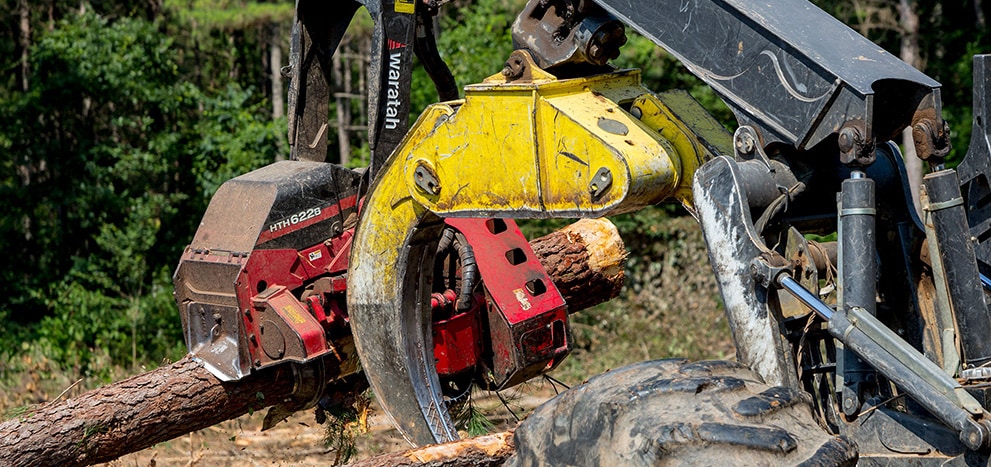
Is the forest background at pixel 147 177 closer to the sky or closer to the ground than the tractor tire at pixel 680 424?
closer to the ground

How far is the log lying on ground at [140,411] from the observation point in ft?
17.0

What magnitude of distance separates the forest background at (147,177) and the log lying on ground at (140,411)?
17.6ft

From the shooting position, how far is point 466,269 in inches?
211

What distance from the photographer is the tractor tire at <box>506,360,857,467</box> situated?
282cm

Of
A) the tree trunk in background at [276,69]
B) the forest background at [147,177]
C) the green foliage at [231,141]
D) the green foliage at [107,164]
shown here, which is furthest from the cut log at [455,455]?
the tree trunk in background at [276,69]

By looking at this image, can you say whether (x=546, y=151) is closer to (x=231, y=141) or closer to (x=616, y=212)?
(x=616, y=212)

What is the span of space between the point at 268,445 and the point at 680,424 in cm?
470

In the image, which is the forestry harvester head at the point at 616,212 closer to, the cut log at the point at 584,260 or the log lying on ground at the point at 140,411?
the log lying on ground at the point at 140,411

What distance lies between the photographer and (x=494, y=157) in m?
4.11

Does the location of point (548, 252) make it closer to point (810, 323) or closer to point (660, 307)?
point (810, 323)

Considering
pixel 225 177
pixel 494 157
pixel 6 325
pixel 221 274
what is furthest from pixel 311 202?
pixel 6 325

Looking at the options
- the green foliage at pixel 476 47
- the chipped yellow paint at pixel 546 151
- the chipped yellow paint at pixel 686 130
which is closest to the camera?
the chipped yellow paint at pixel 546 151

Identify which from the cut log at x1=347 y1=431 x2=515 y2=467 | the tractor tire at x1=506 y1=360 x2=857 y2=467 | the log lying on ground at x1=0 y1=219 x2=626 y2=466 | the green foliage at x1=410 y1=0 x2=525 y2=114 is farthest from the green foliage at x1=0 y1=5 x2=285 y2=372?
the tractor tire at x1=506 y1=360 x2=857 y2=467

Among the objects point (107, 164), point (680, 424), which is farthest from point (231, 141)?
point (680, 424)
